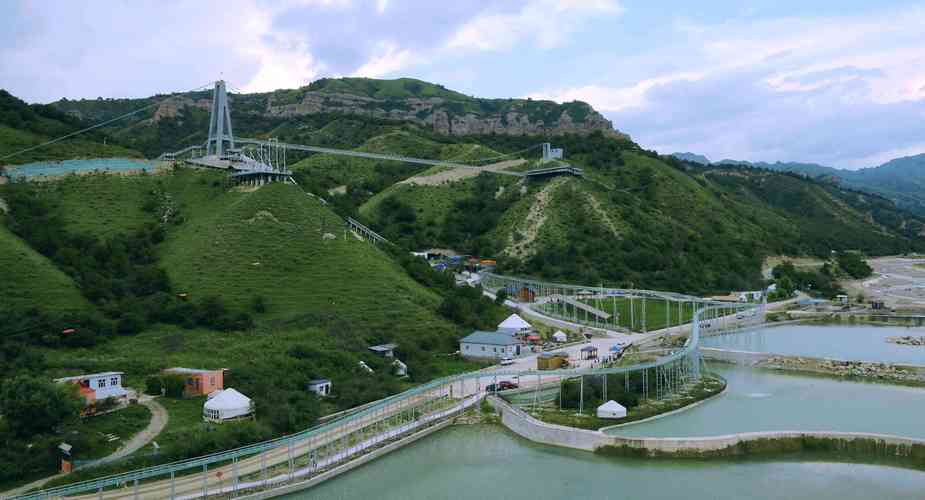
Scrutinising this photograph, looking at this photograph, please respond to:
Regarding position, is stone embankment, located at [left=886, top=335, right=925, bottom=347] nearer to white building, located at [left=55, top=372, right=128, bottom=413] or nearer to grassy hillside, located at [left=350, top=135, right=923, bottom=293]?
grassy hillside, located at [left=350, top=135, right=923, bottom=293]

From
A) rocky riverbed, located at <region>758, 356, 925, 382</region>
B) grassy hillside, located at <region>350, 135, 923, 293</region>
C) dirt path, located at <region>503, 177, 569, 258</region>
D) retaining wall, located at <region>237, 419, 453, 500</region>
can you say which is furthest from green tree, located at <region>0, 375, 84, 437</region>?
dirt path, located at <region>503, 177, 569, 258</region>

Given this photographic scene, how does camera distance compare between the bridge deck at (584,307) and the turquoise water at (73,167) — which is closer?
the turquoise water at (73,167)

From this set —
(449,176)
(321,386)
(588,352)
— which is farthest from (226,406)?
(449,176)

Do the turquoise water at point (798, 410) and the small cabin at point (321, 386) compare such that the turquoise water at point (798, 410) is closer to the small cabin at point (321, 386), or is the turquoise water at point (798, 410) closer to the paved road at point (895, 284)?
the small cabin at point (321, 386)

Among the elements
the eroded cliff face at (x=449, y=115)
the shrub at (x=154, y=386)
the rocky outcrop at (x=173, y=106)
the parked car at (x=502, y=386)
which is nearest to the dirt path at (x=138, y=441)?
the shrub at (x=154, y=386)

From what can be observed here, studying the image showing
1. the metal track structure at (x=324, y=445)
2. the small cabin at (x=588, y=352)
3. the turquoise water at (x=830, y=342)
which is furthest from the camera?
the turquoise water at (x=830, y=342)

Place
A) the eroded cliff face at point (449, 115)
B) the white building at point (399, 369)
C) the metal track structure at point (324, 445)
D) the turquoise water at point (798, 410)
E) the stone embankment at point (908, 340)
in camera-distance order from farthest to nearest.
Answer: the eroded cliff face at point (449, 115)
the stone embankment at point (908, 340)
the white building at point (399, 369)
the turquoise water at point (798, 410)
the metal track structure at point (324, 445)
